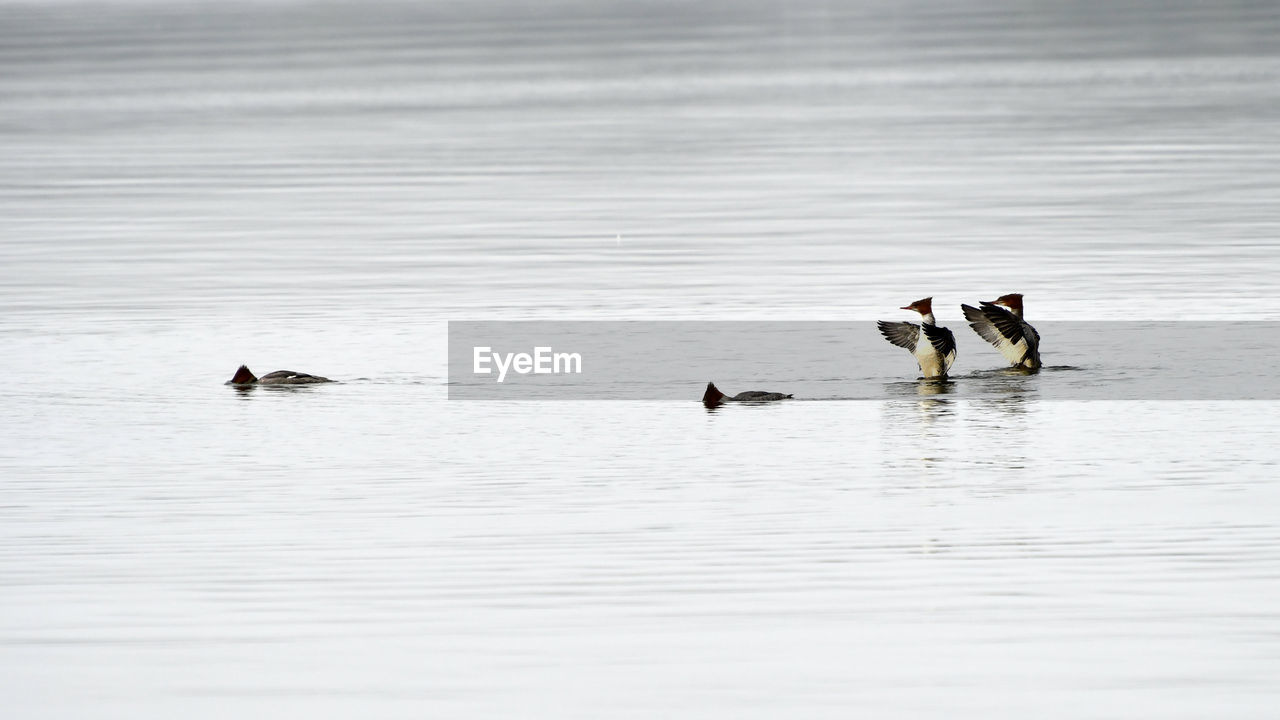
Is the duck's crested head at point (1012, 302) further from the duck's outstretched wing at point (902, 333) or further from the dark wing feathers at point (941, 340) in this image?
the dark wing feathers at point (941, 340)

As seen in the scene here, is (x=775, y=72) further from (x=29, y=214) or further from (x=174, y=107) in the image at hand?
(x=29, y=214)

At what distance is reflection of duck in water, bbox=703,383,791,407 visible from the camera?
50.8 feet

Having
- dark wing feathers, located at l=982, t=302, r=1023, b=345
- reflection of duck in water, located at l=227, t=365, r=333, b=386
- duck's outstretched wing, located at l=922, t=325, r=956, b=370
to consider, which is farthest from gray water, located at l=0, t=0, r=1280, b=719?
dark wing feathers, located at l=982, t=302, r=1023, b=345

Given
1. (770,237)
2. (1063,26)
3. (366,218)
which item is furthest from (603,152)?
(1063,26)

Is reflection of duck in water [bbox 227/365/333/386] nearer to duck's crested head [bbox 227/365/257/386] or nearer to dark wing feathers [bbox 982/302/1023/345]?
duck's crested head [bbox 227/365/257/386]

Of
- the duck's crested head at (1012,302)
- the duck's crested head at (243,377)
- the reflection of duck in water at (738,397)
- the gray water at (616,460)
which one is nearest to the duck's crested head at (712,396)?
the reflection of duck in water at (738,397)

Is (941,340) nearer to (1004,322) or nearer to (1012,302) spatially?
(1004,322)

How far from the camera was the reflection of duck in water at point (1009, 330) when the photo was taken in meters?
16.8

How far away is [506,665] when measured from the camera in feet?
29.2

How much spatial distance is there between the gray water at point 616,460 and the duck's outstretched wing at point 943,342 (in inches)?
11.3

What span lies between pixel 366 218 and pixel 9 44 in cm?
9683

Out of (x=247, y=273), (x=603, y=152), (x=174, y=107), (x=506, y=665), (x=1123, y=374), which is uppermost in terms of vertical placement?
(x=174, y=107)

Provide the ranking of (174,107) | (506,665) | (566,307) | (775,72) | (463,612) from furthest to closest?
(775,72) < (174,107) < (566,307) < (463,612) < (506,665)

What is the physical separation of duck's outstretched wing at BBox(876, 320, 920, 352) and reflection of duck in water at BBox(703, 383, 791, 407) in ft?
5.41
